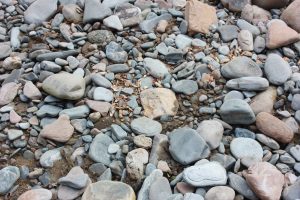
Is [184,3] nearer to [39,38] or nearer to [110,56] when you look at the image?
[110,56]

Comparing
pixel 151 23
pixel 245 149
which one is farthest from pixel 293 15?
pixel 245 149

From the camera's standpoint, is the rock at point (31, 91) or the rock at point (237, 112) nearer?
the rock at point (237, 112)

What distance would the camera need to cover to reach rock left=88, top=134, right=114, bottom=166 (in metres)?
1.68

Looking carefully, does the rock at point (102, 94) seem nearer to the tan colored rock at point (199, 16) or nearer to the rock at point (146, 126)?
the rock at point (146, 126)

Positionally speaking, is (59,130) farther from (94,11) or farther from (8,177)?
(94,11)

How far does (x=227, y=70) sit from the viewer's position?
194cm

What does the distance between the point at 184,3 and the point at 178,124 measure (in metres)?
0.73

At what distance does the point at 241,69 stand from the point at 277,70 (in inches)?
5.7

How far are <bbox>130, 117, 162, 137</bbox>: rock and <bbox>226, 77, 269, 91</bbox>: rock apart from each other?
0.36 m

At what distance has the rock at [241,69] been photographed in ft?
6.30

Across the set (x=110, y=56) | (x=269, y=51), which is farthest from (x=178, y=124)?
(x=269, y=51)

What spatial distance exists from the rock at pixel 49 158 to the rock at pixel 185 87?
53 centimetres

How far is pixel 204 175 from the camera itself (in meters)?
1.57

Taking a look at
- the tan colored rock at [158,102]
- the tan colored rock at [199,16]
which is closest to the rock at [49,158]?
the tan colored rock at [158,102]
